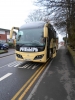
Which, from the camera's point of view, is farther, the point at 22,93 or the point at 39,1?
the point at 39,1

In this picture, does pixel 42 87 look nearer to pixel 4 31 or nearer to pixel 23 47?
pixel 23 47

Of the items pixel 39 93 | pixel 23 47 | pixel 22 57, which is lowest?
pixel 39 93

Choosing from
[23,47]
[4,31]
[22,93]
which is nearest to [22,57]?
[23,47]

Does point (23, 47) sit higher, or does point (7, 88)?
point (23, 47)

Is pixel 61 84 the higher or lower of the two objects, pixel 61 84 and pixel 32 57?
the lower

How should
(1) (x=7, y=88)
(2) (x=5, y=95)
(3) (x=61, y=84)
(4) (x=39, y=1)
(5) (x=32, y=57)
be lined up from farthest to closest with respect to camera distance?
(4) (x=39, y=1) < (5) (x=32, y=57) < (3) (x=61, y=84) < (1) (x=7, y=88) < (2) (x=5, y=95)

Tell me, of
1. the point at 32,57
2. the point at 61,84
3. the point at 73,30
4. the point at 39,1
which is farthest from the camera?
the point at 73,30

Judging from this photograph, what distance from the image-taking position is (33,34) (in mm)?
12414

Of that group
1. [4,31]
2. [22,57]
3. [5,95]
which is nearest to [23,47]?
[22,57]

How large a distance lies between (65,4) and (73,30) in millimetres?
3548

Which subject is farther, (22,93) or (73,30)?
(73,30)

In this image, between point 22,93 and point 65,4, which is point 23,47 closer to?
point 65,4

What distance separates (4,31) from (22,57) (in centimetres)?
5196

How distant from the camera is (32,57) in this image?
39.6 feet
